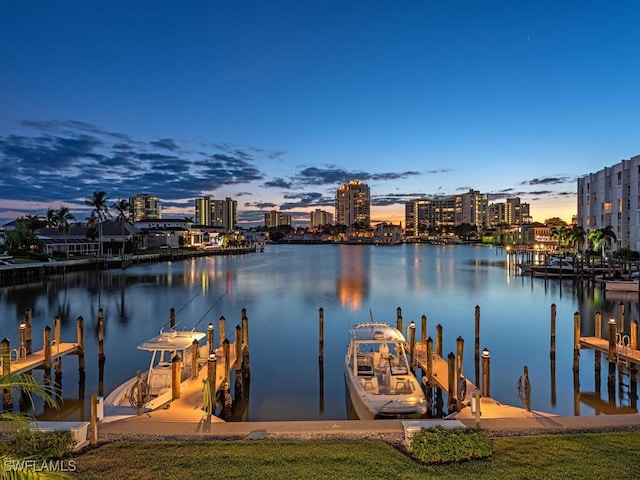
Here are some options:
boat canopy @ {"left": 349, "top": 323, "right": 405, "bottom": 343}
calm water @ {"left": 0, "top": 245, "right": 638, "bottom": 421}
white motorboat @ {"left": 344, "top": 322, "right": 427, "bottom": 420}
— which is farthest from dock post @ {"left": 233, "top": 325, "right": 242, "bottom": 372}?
boat canopy @ {"left": 349, "top": 323, "right": 405, "bottom": 343}

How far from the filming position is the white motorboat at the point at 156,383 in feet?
49.2

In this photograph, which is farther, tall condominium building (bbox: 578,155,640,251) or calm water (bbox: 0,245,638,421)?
tall condominium building (bbox: 578,155,640,251)

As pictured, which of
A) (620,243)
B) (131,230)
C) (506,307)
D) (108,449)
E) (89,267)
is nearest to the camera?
(108,449)

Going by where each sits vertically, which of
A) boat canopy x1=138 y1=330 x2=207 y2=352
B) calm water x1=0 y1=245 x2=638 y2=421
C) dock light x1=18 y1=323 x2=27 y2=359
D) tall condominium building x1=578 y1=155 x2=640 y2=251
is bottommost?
calm water x1=0 y1=245 x2=638 y2=421

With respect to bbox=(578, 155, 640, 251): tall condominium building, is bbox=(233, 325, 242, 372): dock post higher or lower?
lower

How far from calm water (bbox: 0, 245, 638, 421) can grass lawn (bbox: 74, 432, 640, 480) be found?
27.0 ft

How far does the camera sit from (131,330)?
34.8 metres

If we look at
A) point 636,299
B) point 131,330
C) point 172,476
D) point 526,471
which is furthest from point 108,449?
point 636,299

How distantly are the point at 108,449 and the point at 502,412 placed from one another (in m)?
10.7

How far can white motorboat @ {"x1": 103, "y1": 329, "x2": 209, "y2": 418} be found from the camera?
1499 cm

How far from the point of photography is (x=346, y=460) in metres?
9.24

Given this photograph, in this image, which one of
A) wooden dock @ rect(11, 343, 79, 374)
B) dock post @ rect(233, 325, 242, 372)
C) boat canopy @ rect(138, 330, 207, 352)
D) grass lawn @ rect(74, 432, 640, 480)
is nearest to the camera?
grass lawn @ rect(74, 432, 640, 480)

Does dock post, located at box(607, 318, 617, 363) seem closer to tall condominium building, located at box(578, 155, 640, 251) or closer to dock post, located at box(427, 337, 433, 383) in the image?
dock post, located at box(427, 337, 433, 383)

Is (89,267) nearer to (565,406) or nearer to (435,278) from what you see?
(435,278)
